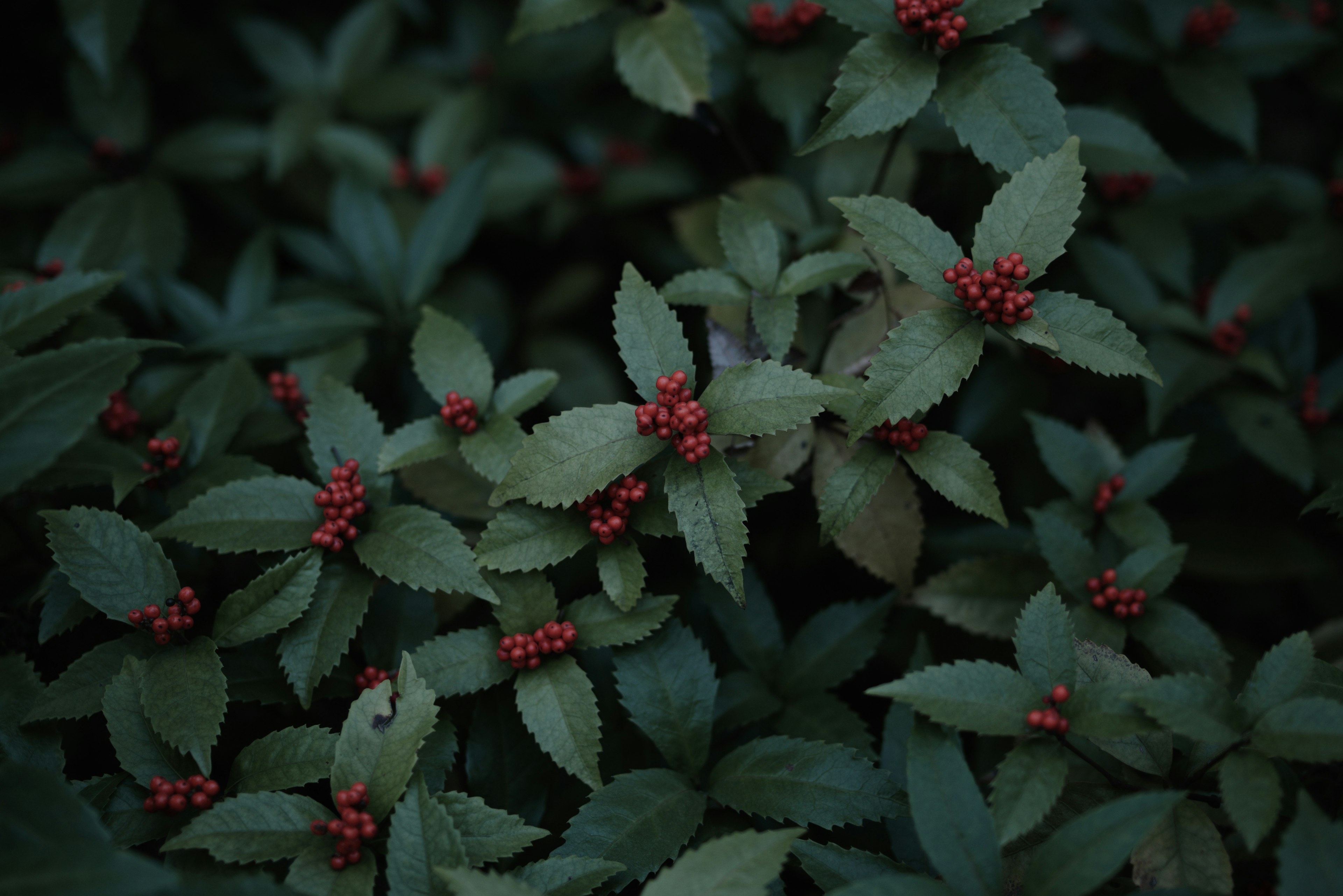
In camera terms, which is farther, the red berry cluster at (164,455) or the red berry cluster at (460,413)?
the red berry cluster at (164,455)

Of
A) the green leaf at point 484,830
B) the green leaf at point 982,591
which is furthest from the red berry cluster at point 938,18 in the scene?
the green leaf at point 484,830

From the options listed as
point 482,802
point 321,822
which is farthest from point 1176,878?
point 321,822

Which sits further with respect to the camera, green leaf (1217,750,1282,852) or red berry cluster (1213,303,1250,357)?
red berry cluster (1213,303,1250,357)

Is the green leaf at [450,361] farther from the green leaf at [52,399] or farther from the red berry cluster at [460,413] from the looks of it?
the green leaf at [52,399]

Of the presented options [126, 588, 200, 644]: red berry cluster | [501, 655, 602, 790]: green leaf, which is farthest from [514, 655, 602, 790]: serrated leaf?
[126, 588, 200, 644]: red berry cluster

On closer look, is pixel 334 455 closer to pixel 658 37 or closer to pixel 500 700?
pixel 500 700

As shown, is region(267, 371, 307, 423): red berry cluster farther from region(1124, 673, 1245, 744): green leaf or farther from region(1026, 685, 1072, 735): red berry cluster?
region(1124, 673, 1245, 744): green leaf

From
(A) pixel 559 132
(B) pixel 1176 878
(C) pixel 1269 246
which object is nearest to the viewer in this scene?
(B) pixel 1176 878
